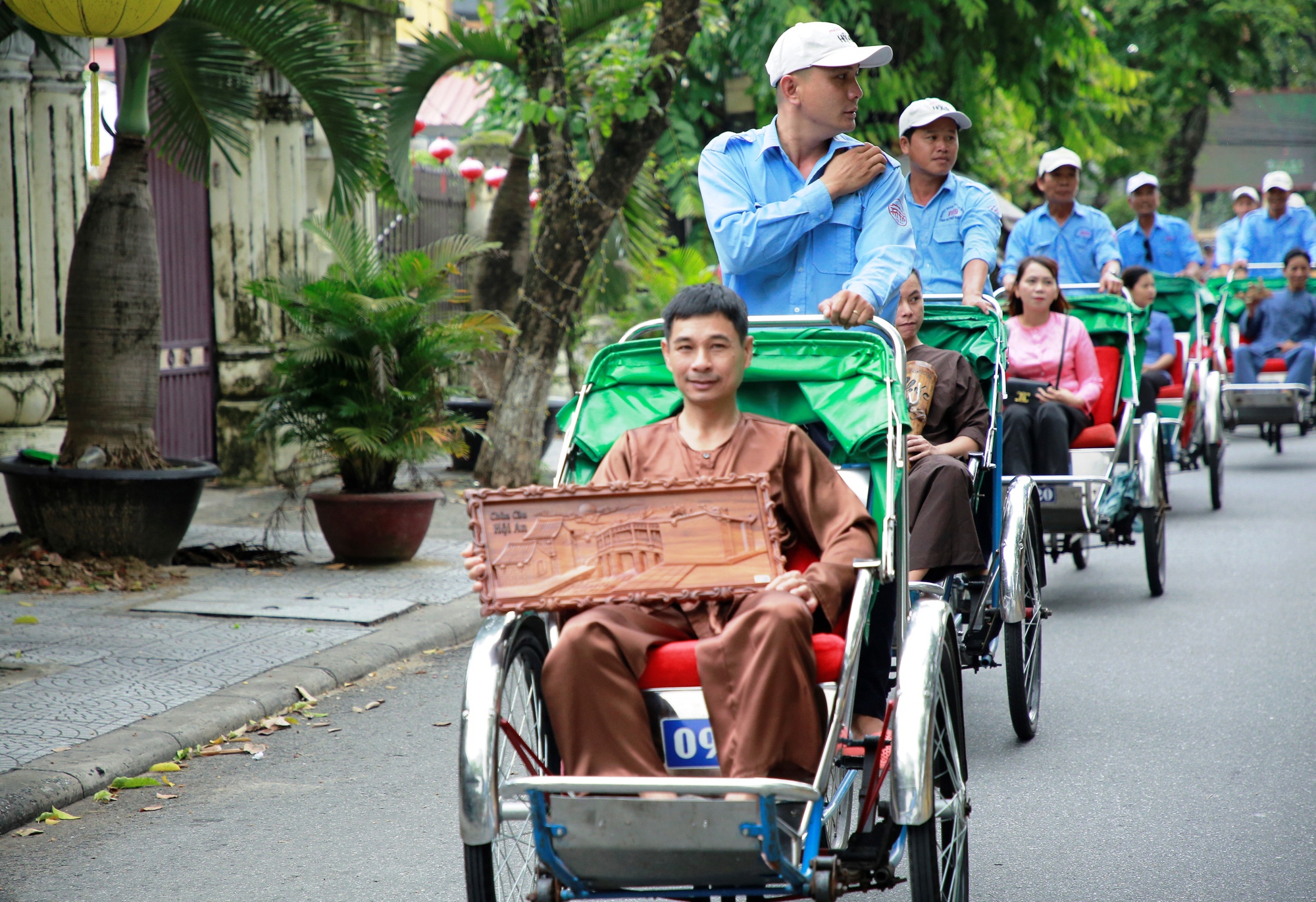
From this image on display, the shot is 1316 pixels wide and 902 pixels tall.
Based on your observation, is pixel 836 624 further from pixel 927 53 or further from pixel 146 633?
pixel 927 53

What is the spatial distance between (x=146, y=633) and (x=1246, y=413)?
1014 centimetres

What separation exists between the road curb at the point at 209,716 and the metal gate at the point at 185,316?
15.7 ft

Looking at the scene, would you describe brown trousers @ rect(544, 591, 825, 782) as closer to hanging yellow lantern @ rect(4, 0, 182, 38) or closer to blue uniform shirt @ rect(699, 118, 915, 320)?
blue uniform shirt @ rect(699, 118, 915, 320)

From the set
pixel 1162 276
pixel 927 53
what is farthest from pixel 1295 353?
pixel 927 53

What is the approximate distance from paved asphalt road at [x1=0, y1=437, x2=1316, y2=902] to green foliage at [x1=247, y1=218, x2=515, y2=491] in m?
1.85

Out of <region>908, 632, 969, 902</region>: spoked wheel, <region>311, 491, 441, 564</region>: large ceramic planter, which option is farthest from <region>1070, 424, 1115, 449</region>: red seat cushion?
<region>908, 632, 969, 902</region>: spoked wheel

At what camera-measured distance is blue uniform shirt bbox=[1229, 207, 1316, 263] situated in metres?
14.3

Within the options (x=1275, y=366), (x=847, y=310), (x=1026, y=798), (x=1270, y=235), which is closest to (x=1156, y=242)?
(x=1275, y=366)

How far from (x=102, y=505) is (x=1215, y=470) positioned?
7633 mm

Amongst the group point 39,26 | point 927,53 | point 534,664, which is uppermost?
point 927,53

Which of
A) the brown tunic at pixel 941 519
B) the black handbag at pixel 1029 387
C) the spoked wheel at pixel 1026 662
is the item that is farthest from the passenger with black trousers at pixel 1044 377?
the brown tunic at pixel 941 519

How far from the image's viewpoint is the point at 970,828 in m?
4.38

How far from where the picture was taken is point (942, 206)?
251 inches

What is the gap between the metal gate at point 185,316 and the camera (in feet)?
36.4
